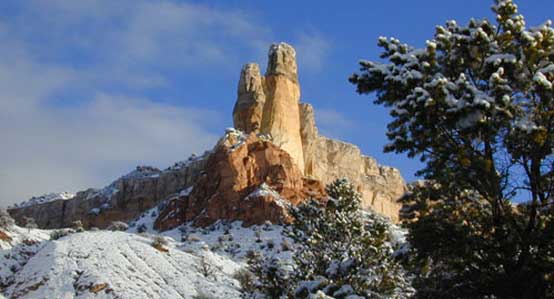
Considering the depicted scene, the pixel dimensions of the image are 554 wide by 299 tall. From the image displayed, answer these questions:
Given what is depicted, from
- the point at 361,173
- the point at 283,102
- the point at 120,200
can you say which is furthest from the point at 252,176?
the point at 361,173

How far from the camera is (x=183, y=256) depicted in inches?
1807

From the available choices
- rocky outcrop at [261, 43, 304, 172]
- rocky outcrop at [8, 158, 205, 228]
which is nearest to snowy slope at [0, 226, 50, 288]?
rocky outcrop at [261, 43, 304, 172]

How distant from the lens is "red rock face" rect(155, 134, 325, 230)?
2547 inches

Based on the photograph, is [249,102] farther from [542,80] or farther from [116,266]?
[542,80]

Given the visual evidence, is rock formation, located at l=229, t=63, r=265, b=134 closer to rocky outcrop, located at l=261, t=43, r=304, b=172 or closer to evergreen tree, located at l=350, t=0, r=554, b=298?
rocky outcrop, located at l=261, t=43, r=304, b=172

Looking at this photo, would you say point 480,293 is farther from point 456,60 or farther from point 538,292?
point 456,60

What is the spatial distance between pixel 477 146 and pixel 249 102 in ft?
230

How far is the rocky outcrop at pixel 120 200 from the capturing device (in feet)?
296

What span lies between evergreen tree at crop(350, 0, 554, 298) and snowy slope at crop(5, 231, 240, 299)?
23.5 m

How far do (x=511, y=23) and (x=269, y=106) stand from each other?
6992 cm

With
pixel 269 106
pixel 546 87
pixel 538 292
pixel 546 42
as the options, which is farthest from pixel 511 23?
pixel 269 106

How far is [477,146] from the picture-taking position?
14.0m

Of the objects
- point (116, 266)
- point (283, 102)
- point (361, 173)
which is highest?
point (361, 173)

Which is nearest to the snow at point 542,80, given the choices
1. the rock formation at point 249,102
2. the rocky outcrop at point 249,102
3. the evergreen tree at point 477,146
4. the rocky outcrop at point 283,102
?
the evergreen tree at point 477,146
